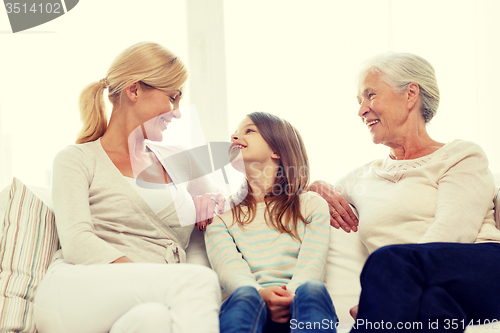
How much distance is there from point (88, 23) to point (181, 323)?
166cm

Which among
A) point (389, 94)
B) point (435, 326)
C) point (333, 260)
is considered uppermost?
point (389, 94)

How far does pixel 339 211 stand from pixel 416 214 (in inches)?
10.7

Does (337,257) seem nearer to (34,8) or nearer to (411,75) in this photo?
(411,75)

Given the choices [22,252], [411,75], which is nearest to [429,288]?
[411,75]

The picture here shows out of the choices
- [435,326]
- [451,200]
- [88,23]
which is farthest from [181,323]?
[88,23]

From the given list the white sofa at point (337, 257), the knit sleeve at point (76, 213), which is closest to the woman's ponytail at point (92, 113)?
the knit sleeve at point (76, 213)

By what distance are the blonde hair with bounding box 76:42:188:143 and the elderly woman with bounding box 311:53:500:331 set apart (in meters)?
0.66

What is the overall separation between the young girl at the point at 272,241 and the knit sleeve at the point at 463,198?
1.12 feet

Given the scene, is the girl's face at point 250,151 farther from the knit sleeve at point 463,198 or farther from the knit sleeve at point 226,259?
the knit sleeve at point 463,198

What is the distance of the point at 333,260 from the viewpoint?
1.42 meters

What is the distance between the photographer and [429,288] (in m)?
0.96

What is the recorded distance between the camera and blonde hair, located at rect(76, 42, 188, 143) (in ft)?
4.45

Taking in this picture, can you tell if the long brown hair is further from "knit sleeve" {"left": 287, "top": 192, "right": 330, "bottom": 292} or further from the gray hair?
the gray hair

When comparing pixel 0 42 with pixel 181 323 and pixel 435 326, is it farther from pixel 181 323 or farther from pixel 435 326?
pixel 435 326
